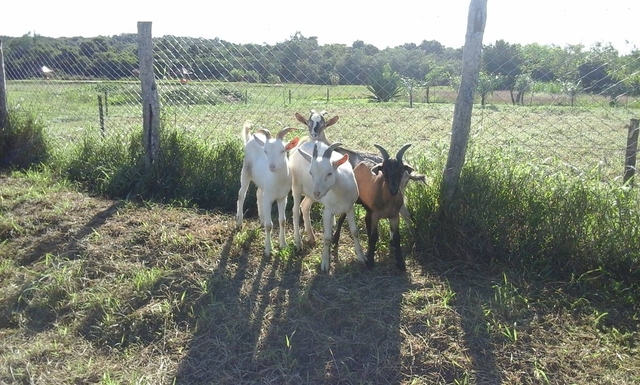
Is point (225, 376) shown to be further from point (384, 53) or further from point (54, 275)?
point (384, 53)

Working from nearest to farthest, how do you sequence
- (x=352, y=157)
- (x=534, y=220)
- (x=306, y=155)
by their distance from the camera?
1. (x=534, y=220)
2. (x=306, y=155)
3. (x=352, y=157)

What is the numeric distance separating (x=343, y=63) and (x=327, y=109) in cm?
180

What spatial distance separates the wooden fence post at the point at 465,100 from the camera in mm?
4777

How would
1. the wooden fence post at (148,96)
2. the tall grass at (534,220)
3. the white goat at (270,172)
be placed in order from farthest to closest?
the wooden fence post at (148,96)
the white goat at (270,172)
the tall grass at (534,220)

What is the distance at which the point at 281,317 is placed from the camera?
4176 mm

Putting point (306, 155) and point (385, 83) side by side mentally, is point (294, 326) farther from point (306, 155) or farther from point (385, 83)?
point (385, 83)

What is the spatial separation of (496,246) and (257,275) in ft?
7.41

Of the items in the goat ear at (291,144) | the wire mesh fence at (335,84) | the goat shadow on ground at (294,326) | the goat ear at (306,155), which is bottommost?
the goat shadow on ground at (294,326)

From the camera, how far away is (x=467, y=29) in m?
4.85

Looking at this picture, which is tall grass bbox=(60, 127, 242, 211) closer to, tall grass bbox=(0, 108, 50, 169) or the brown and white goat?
tall grass bbox=(0, 108, 50, 169)

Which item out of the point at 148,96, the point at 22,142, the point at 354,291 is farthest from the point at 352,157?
Answer: the point at 22,142

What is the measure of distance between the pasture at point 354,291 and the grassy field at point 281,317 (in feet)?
0.05

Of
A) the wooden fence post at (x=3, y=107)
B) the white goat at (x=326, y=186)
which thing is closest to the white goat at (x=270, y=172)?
the white goat at (x=326, y=186)

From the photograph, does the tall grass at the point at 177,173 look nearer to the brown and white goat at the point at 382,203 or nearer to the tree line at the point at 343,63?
the tree line at the point at 343,63
